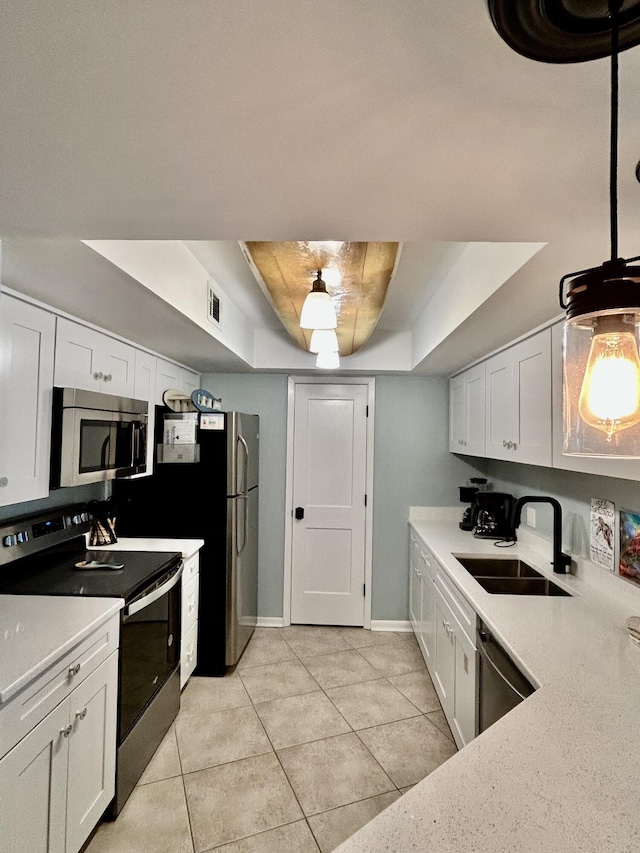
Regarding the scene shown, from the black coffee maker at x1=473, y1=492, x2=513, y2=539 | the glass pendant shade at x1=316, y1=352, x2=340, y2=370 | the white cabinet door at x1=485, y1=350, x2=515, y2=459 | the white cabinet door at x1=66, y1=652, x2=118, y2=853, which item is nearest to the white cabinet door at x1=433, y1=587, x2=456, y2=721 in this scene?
the black coffee maker at x1=473, y1=492, x2=513, y2=539

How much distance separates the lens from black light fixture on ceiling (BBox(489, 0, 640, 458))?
579mm

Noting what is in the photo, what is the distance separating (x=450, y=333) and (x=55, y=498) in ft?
7.47

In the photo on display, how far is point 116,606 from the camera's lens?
6.21 ft

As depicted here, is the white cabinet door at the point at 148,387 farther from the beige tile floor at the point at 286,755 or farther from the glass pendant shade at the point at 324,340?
the beige tile floor at the point at 286,755

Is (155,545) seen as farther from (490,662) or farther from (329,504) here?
(490,662)

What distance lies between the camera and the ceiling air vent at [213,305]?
7.88ft

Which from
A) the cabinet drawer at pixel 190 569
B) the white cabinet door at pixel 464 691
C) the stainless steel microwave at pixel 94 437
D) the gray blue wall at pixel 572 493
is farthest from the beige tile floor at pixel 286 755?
the stainless steel microwave at pixel 94 437

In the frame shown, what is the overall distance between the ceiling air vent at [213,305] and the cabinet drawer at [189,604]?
1.62 metres

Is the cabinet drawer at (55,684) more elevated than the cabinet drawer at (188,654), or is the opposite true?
the cabinet drawer at (55,684)

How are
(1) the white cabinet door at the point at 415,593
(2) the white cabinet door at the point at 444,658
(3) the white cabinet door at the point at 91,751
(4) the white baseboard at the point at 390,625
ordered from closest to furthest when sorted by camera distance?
(3) the white cabinet door at the point at 91,751 < (2) the white cabinet door at the point at 444,658 < (1) the white cabinet door at the point at 415,593 < (4) the white baseboard at the point at 390,625

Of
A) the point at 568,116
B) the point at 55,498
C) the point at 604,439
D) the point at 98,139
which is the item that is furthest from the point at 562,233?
the point at 55,498

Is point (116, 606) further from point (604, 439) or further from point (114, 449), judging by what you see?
point (604, 439)

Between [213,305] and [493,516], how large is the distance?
238 cm

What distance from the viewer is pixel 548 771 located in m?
0.96
